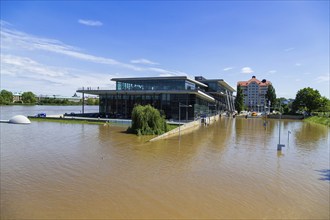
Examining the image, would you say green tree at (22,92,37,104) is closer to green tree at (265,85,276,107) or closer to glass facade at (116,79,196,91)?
glass facade at (116,79,196,91)

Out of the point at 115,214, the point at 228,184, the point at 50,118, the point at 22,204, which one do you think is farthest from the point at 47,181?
the point at 50,118

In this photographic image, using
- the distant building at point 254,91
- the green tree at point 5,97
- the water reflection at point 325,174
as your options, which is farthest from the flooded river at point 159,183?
the green tree at point 5,97

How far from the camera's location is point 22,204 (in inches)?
406

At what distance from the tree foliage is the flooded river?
27.4 ft

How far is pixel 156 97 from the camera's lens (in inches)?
1998

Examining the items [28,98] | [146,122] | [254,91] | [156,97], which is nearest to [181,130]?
[146,122]

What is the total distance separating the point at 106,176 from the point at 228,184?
Answer: 258 inches

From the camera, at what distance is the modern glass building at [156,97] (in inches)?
1921

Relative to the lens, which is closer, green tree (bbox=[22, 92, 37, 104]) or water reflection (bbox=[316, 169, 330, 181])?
water reflection (bbox=[316, 169, 330, 181])

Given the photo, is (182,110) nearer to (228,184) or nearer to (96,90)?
(96,90)

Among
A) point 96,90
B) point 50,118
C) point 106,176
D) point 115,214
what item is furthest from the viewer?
point 96,90

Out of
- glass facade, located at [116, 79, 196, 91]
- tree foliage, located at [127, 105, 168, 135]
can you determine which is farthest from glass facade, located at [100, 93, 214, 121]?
tree foliage, located at [127, 105, 168, 135]

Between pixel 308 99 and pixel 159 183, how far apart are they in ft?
230

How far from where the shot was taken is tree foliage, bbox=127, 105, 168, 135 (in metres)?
31.2
